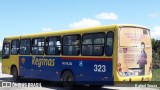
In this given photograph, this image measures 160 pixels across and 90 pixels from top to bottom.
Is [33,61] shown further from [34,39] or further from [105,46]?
[105,46]

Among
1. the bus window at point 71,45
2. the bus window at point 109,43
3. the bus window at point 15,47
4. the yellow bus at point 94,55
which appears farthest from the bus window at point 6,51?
the bus window at point 109,43

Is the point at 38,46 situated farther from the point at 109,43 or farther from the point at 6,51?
the point at 109,43

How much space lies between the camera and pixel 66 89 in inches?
613

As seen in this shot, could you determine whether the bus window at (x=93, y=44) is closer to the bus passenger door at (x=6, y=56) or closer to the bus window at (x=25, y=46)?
the bus window at (x=25, y=46)

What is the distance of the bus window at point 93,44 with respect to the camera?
13.9 m

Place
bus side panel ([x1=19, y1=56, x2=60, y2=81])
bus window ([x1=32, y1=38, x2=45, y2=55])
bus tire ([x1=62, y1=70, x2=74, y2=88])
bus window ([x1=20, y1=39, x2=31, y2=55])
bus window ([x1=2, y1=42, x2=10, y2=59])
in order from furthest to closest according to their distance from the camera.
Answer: bus window ([x1=2, y1=42, x2=10, y2=59]), bus window ([x1=20, y1=39, x2=31, y2=55]), bus window ([x1=32, y1=38, x2=45, y2=55]), bus side panel ([x1=19, y1=56, x2=60, y2=81]), bus tire ([x1=62, y1=70, x2=74, y2=88])

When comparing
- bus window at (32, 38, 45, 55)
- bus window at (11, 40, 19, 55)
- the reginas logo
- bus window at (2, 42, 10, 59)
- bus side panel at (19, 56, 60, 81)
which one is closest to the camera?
bus side panel at (19, 56, 60, 81)

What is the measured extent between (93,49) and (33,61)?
16.4ft

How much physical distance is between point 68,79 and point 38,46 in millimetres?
2947

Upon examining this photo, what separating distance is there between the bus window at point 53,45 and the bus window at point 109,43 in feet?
10.6

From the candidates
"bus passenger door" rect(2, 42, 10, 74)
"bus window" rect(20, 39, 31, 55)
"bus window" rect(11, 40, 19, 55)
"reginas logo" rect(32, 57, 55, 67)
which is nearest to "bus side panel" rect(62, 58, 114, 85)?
"reginas logo" rect(32, 57, 55, 67)

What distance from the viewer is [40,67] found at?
17.6 meters

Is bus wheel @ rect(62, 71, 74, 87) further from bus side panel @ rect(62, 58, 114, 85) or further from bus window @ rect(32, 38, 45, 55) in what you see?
bus window @ rect(32, 38, 45, 55)

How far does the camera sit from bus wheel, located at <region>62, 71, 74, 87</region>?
15447 mm
